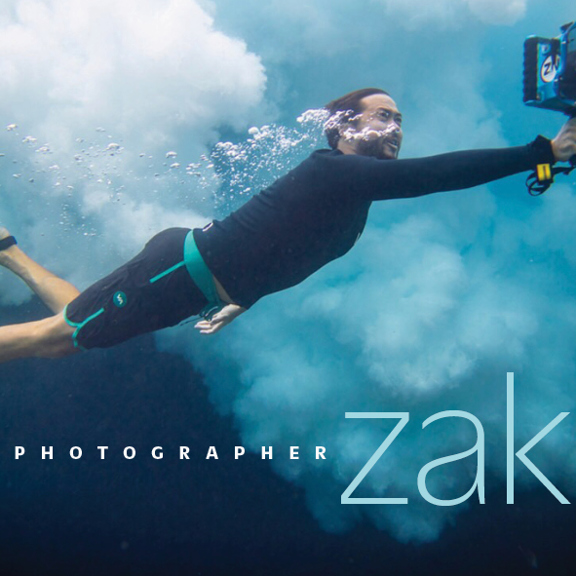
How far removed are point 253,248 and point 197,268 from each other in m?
0.34

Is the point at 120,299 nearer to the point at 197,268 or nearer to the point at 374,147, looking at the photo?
the point at 197,268

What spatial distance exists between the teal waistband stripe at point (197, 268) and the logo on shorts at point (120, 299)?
1.35 feet

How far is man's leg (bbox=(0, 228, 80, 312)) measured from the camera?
9.87 ft

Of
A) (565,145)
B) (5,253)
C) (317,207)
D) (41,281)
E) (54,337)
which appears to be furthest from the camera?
(5,253)

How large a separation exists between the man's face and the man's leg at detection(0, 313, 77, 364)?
6.72 feet

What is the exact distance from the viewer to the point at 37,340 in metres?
2.60

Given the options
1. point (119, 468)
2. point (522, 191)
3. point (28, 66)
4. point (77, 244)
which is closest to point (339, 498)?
point (119, 468)

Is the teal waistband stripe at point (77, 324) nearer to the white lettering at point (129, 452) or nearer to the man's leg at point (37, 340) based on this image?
the man's leg at point (37, 340)

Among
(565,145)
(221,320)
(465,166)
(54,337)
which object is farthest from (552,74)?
(54,337)

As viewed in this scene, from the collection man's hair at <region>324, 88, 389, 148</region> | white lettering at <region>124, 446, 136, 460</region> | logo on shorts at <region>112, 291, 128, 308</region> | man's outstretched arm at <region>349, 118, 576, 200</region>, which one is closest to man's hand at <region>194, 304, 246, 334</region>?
logo on shorts at <region>112, 291, 128, 308</region>

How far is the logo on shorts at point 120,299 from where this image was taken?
2340 mm

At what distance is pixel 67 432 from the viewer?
8398 mm

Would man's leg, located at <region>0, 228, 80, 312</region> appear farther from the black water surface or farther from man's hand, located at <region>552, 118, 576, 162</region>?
the black water surface

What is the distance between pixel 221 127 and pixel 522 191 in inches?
327
